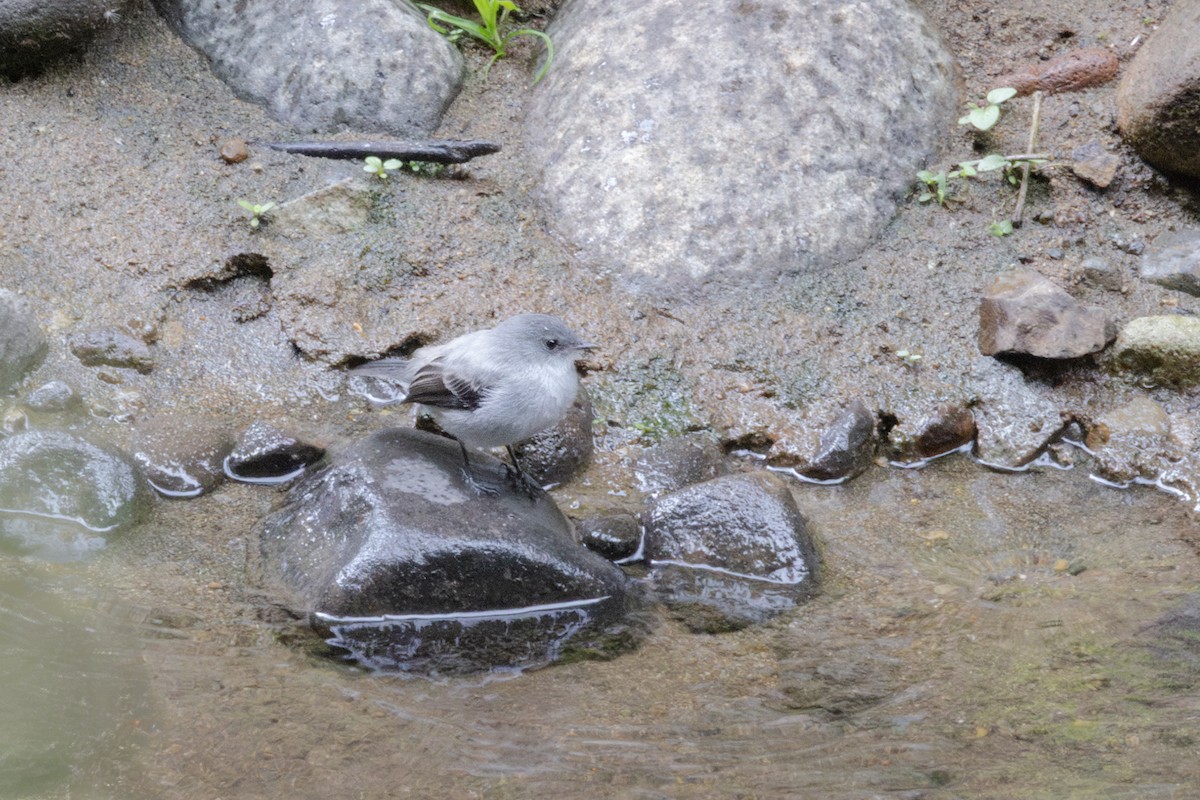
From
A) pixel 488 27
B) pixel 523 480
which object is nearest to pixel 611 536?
pixel 523 480

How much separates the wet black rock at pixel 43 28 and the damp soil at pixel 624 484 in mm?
124

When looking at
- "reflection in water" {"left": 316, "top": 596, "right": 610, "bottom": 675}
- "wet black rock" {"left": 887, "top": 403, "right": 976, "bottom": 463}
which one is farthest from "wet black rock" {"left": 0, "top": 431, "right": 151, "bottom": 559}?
"wet black rock" {"left": 887, "top": 403, "right": 976, "bottom": 463}

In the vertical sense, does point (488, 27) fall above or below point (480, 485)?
above

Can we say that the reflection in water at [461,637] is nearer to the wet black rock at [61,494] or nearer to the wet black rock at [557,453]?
the wet black rock at [557,453]

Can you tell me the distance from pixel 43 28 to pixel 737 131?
166 inches

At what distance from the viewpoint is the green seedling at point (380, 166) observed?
672cm

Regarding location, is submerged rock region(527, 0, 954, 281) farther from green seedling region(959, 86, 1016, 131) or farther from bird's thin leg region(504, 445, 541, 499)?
bird's thin leg region(504, 445, 541, 499)

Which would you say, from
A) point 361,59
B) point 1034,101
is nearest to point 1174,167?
point 1034,101

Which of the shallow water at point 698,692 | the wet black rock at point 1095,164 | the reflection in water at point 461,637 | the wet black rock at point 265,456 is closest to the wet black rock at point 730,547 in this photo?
the shallow water at point 698,692

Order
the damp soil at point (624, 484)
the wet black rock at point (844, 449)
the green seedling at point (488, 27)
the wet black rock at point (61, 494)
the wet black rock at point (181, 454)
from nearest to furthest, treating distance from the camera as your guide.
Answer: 1. the damp soil at point (624, 484)
2. the wet black rock at point (61, 494)
3. the wet black rock at point (181, 454)
4. the wet black rock at point (844, 449)
5. the green seedling at point (488, 27)

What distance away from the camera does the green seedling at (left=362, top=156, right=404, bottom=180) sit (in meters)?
6.72

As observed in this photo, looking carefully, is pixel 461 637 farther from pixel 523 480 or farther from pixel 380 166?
pixel 380 166

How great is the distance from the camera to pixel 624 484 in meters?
5.69

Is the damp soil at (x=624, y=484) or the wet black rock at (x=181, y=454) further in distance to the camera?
the wet black rock at (x=181, y=454)
